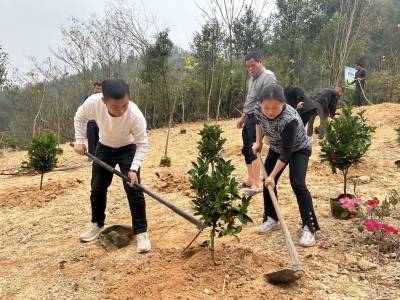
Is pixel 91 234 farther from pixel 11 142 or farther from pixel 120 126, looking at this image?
pixel 11 142

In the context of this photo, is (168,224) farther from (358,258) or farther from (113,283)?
(358,258)

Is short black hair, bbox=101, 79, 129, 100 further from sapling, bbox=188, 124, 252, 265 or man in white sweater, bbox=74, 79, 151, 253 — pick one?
sapling, bbox=188, 124, 252, 265

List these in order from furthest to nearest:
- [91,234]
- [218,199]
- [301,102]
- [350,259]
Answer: [301,102], [91,234], [350,259], [218,199]

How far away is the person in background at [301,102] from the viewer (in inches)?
172

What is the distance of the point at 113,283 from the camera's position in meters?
2.40

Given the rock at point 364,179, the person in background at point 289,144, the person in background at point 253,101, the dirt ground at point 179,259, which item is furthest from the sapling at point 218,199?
the rock at point 364,179

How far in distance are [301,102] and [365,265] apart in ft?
8.26

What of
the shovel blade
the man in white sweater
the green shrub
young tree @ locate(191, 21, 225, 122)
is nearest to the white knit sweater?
the man in white sweater

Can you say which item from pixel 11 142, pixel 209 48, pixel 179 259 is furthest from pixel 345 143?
pixel 11 142

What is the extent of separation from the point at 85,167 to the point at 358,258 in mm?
6298

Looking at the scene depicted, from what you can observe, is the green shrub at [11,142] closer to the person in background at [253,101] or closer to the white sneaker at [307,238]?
the person in background at [253,101]

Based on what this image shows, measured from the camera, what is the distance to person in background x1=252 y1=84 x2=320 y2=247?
259 cm

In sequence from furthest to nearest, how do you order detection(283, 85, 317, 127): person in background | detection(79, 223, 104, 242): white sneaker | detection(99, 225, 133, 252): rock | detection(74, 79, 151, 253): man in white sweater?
detection(283, 85, 317, 127): person in background
detection(79, 223, 104, 242): white sneaker
detection(99, 225, 133, 252): rock
detection(74, 79, 151, 253): man in white sweater

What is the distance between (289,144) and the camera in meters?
2.62
